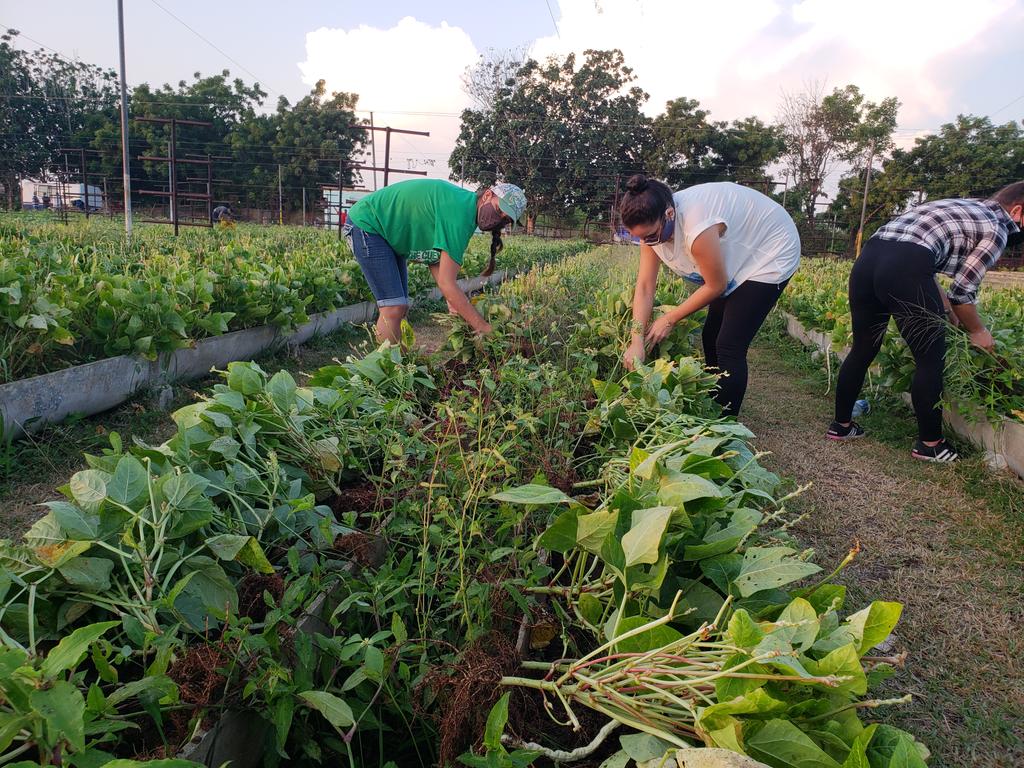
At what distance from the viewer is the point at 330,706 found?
0.97 metres

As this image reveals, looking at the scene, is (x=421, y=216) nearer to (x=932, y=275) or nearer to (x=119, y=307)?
(x=119, y=307)

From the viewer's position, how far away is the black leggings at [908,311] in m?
3.13

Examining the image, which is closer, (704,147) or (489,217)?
(489,217)

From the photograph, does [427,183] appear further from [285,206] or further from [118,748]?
[285,206]

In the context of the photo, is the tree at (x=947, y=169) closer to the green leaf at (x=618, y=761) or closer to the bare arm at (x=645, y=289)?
the bare arm at (x=645, y=289)

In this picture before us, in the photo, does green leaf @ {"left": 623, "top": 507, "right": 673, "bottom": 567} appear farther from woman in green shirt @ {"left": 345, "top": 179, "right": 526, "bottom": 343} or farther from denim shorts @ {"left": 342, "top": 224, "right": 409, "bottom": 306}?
denim shorts @ {"left": 342, "top": 224, "right": 409, "bottom": 306}

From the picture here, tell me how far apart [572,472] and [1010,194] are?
282 centimetres

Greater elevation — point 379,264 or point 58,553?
point 379,264

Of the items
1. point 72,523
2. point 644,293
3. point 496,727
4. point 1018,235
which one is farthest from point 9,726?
point 1018,235

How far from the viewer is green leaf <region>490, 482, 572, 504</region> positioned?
49.5 inches

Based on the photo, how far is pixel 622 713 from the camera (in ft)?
3.26

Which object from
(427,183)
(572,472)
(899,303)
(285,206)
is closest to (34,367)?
(427,183)

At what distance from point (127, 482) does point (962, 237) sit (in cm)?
360

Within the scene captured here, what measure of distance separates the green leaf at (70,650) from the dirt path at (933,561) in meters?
1.81
